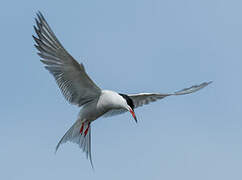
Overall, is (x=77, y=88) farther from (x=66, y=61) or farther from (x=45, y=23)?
(x=45, y=23)

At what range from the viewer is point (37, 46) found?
10391 mm

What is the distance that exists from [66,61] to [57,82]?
590mm

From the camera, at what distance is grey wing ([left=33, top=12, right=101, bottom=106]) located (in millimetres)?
10211

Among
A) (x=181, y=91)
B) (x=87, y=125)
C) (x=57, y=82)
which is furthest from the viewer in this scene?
(x=181, y=91)

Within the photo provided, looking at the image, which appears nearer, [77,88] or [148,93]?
[77,88]

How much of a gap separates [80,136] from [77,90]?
4.00 feet

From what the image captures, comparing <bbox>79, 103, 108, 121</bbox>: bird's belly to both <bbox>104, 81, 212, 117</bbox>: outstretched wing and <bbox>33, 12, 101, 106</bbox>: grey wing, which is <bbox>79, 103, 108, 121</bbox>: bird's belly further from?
<bbox>104, 81, 212, 117</bbox>: outstretched wing

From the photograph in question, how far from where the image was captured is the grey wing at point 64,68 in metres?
10.2

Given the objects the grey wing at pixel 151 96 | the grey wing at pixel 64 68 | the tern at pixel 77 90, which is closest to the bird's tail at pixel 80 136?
the tern at pixel 77 90

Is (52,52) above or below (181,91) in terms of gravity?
above

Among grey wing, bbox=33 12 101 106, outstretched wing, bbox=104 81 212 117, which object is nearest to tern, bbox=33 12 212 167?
grey wing, bbox=33 12 101 106

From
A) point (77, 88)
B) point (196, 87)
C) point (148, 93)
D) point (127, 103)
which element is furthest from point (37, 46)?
point (196, 87)

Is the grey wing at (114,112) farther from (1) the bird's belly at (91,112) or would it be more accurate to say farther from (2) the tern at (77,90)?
(1) the bird's belly at (91,112)

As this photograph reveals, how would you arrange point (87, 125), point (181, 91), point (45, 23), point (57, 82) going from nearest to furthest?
point (45, 23) < point (57, 82) < point (87, 125) < point (181, 91)
